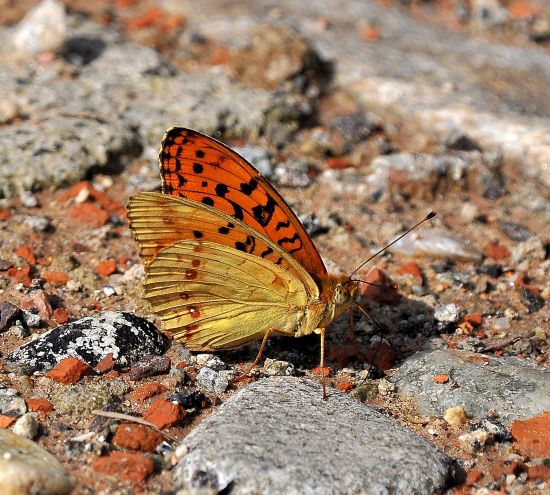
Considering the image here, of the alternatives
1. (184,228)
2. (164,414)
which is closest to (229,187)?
(184,228)

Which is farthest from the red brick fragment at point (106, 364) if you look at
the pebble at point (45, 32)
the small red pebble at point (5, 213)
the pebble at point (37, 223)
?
the pebble at point (45, 32)

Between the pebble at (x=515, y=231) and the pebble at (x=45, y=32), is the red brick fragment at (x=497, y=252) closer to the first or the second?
the pebble at (x=515, y=231)

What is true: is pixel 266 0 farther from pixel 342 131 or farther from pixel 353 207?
pixel 353 207

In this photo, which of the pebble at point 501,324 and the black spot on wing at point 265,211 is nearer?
the black spot on wing at point 265,211

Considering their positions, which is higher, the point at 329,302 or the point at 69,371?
the point at 329,302

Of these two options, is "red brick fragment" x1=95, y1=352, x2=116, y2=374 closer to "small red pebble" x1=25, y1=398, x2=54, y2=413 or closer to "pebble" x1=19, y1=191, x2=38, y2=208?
"small red pebble" x1=25, y1=398, x2=54, y2=413

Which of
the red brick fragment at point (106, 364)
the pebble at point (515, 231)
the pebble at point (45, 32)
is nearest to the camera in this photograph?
the red brick fragment at point (106, 364)

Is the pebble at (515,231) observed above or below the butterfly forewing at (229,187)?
below

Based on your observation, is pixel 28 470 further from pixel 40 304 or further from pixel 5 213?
pixel 5 213
